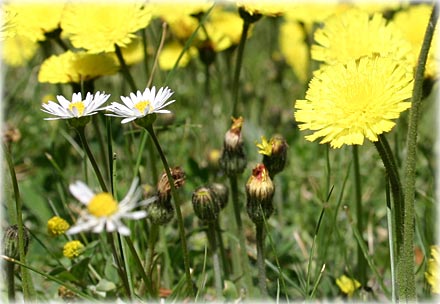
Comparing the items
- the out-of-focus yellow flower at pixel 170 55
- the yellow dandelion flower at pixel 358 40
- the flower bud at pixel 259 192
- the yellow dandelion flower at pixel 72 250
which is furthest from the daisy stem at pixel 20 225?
the out-of-focus yellow flower at pixel 170 55

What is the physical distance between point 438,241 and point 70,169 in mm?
1031

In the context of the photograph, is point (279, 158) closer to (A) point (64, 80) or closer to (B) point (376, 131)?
(B) point (376, 131)

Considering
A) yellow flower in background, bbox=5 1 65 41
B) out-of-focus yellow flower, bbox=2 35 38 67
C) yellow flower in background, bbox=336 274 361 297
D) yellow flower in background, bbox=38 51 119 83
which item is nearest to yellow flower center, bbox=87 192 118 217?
yellow flower in background, bbox=336 274 361 297

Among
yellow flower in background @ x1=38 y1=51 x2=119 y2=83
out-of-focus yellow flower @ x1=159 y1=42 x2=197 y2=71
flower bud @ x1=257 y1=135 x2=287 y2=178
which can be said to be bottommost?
flower bud @ x1=257 y1=135 x2=287 y2=178

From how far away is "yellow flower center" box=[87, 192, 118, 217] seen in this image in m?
0.96

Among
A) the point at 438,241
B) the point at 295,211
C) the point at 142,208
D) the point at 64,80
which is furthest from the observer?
the point at 295,211

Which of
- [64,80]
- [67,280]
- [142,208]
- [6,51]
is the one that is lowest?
[67,280]

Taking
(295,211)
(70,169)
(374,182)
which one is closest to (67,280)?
(70,169)

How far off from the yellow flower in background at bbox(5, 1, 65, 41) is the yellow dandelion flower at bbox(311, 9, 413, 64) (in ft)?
2.10

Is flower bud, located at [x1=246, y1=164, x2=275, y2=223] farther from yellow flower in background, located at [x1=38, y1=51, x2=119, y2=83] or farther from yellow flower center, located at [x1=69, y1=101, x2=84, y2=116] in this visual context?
yellow flower in background, located at [x1=38, y1=51, x2=119, y2=83]

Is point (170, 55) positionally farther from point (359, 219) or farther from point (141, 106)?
point (141, 106)

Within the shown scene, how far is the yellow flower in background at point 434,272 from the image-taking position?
4.53 ft

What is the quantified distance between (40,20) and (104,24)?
0.21 metres

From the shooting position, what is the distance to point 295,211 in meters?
2.07
